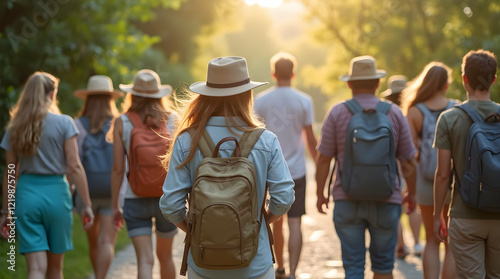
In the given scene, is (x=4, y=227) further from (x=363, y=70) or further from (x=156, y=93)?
(x=363, y=70)

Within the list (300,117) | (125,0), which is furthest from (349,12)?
(300,117)

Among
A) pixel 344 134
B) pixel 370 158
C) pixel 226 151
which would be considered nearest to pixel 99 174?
pixel 344 134

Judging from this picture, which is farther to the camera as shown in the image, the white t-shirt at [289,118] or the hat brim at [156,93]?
the white t-shirt at [289,118]

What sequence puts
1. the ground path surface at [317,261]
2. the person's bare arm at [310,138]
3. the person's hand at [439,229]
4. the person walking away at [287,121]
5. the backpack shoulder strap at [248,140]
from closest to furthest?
the backpack shoulder strap at [248,140]
the person's hand at [439,229]
the person walking away at [287,121]
the person's bare arm at [310,138]
the ground path surface at [317,261]

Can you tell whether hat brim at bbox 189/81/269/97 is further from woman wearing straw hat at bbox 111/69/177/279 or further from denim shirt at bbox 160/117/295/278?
woman wearing straw hat at bbox 111/69/177/279

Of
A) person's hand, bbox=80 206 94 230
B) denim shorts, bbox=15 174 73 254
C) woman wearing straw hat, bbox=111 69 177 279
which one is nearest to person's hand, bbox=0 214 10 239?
denim shorts, bbox=15 174 73 254

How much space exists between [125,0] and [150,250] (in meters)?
6.69

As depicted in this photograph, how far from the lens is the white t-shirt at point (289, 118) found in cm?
707

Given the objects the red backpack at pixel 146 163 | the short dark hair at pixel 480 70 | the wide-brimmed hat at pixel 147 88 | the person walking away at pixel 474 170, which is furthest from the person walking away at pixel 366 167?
the wide-brimmed hat at pixel 147 88

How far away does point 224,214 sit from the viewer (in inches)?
130

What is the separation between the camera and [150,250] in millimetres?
5355

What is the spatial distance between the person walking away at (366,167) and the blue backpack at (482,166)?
70 cm

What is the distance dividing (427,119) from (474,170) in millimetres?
1640

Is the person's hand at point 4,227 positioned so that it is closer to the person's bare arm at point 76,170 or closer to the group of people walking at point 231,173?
the group of people walking at point 231,173
